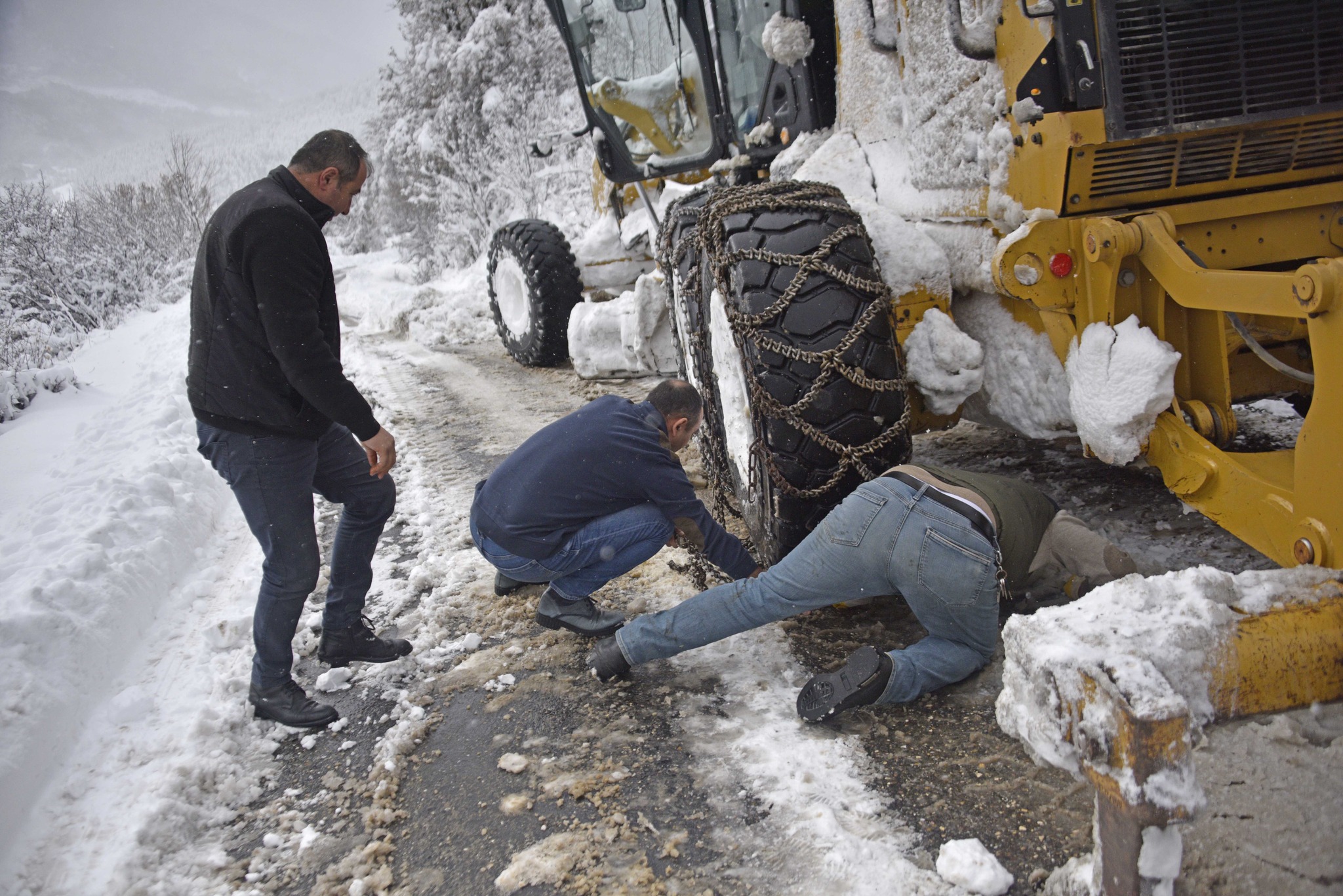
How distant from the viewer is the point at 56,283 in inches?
579

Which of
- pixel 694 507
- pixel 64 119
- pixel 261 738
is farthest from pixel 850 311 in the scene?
pixel 64 119

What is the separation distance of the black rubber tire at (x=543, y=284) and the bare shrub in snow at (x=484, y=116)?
1104cm

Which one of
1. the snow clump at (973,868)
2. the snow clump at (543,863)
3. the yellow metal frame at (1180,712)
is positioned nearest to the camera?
the yellow metal frame at (1180,712)

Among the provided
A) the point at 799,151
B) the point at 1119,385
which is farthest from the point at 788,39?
the point at 1119,385

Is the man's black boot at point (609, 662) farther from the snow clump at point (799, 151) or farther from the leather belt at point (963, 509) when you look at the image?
the snow clump at point (799, 151)

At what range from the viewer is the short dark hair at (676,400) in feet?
8.71

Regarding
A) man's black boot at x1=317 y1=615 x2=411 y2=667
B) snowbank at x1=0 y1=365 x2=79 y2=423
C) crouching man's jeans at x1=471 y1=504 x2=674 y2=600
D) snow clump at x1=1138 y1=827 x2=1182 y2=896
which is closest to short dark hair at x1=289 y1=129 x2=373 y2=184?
crouching man's jeans at x1=471 y1=504 x2=674 y2=600

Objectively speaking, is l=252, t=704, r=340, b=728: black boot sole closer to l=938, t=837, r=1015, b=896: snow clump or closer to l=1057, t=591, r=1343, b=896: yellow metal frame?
l=938, t=837, r=1015, b=896: snow clump

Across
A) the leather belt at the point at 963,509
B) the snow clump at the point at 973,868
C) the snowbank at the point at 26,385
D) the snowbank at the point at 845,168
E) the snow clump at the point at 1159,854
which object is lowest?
the snow clump at the point at 973,868

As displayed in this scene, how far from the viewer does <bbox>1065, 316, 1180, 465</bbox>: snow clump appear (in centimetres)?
208

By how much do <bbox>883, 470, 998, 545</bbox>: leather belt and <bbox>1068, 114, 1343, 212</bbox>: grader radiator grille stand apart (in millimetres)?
857

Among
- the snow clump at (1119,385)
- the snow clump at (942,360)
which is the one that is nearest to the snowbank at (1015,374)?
the snow clump at (942,360)

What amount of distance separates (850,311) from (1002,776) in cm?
128

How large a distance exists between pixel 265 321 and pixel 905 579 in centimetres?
188
